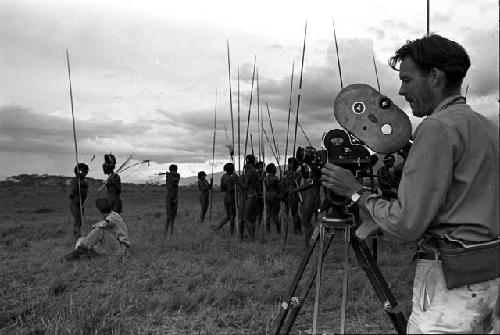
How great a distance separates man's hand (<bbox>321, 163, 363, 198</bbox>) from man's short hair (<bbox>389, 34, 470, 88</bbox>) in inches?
21.9

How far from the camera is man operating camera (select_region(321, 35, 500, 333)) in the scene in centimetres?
177

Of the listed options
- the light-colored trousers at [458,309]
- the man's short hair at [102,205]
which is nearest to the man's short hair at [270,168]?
the man's short hair at [102,205]

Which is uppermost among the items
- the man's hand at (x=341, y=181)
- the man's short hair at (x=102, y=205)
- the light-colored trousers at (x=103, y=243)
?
the man's hand at (x=341, y=181)

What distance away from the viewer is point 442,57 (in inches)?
77.0

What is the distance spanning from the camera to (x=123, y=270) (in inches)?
281

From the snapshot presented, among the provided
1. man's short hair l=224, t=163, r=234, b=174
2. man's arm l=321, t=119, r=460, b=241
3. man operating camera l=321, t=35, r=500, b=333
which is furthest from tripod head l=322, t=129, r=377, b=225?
man's short hair l=224, t=163, r=234, b=174

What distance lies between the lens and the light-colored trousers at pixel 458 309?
1.84 meters

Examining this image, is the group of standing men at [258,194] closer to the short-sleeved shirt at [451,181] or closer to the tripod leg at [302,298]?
the tripod leg at [302,298]

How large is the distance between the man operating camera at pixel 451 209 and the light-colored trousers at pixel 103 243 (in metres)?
7.14

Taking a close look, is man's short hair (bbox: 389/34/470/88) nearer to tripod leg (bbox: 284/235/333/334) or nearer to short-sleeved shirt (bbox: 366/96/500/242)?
short-sleeved shirt (bbox: 366/96/500/242)

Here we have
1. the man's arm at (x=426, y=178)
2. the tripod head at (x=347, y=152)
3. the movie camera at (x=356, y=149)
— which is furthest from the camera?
the tripod head at (x=347, y=152)

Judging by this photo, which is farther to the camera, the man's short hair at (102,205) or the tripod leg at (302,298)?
the man's short hair at (102,205)

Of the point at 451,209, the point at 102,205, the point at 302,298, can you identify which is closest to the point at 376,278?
the point at 302,298

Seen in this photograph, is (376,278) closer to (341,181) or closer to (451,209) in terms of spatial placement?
(341,181)
